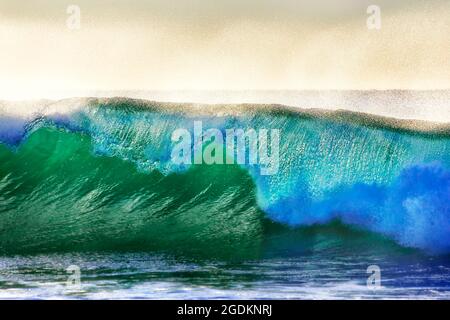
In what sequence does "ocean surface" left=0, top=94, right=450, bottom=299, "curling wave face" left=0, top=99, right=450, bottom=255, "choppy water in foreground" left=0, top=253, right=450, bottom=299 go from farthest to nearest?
"curling wave face" left=0, top=99, right=450, bottom=255 → "ocean surface" left=0, top=94, right=450, bottom=299 → "choppy water in foreground" left=0, top=253, right=450, bottom=299

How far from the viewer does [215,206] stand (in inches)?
225

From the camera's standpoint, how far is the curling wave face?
5.41m

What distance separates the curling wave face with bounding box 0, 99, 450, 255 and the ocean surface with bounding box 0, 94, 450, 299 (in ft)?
0.03

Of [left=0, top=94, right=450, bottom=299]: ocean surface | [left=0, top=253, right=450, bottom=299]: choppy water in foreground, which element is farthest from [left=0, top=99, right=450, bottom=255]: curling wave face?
[left=0, top=253, right=450, bottom=299]: choppy water in foreground

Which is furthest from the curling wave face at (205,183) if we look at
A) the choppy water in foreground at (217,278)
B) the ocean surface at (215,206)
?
the choppy water in foreground at (217,278)

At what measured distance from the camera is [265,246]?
17.9 feet

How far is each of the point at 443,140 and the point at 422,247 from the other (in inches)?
31.1

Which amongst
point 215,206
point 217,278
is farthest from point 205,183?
point 217,278

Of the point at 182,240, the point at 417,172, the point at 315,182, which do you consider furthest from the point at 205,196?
the point at 417,172

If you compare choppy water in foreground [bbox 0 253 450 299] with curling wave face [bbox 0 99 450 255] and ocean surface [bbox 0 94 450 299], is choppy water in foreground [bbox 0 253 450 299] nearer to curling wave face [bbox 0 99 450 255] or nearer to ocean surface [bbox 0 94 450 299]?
ocean surface [bbox 0 94 450 299]

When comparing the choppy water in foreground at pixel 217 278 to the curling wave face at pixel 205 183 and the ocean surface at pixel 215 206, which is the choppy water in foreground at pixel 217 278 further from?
the curling wave face at pixel 205 183

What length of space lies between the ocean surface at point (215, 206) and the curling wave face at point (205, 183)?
0.03ft

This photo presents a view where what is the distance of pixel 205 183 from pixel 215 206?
0.83 ft

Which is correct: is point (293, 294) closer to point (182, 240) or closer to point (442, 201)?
point (182, 240)
